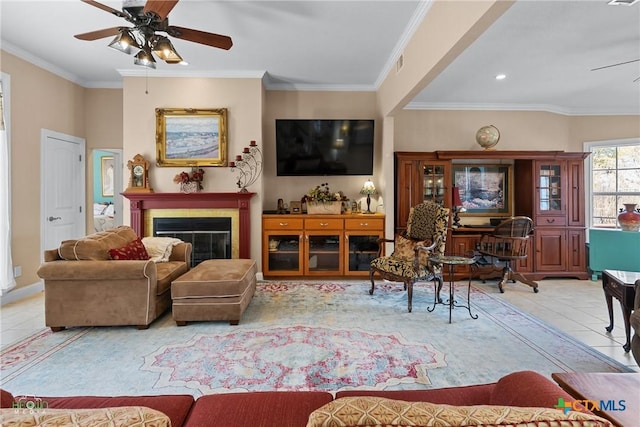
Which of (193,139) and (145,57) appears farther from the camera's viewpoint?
(193,139)

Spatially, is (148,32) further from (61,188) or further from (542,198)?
(542,198)

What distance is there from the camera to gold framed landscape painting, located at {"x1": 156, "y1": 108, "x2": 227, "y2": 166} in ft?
14.9

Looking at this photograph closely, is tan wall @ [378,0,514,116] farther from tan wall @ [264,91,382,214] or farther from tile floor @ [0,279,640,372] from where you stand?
tile floor @ [0,279,640,372]

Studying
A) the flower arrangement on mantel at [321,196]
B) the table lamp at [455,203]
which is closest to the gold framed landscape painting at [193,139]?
the flower arrangement on mantel at [321,196]

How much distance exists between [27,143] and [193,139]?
2.01m

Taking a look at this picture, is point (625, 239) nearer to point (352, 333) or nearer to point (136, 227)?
point (352, 333)

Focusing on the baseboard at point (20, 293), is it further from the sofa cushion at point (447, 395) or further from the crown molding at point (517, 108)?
the crown molding at point (517, 108)


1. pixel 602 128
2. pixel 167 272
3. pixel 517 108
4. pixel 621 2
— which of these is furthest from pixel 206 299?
pixel 602 128

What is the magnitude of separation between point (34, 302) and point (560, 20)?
21.2 feet

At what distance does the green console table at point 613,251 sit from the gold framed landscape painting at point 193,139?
5.76 metres

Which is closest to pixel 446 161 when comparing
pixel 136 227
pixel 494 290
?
pixel 494 290

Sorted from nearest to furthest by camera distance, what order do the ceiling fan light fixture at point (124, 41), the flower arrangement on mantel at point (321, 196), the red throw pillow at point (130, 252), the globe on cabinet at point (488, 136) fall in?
the ceiling fan light fixture at point (124, 41) < the red throw pillow at point (130, 252) < the flower arrangement on mantel at point (321, 196) < the globe on cabinet at point (488, 136)

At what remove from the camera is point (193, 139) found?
4.57 metres

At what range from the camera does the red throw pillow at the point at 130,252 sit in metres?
3.10
